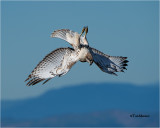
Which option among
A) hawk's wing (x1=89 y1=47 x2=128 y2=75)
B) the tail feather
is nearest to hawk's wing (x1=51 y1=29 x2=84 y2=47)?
hawk's wing (x1=89 y1=47 x2=128 y2=75)

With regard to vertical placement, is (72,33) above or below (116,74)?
A: above

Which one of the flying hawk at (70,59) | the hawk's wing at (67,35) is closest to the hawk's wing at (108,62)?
the flying hawk at (70,59)

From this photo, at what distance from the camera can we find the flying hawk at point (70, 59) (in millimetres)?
16422

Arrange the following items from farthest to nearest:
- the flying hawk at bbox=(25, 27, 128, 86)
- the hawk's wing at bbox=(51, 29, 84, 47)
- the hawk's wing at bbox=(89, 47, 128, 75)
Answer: the hawk's wing at bbox=(89, 47, 128, 75) → the hawk's wing at bbox=(51, 29, 84, 47) → the flying hawk at bbox=(25, 27, 128, 86)

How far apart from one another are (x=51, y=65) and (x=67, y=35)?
4.20 ft

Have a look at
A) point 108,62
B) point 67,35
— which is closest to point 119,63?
point 108,62

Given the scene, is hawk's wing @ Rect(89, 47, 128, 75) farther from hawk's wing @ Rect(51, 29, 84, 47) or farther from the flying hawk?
hawk's wing @ Rect(51, 29, 84, 47)

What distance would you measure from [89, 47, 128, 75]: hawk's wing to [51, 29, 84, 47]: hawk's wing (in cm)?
79

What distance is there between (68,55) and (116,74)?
1.85 meters

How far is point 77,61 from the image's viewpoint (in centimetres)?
1639

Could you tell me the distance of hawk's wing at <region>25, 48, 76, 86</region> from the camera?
16797 millimetres

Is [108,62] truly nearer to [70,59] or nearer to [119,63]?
[119,63]

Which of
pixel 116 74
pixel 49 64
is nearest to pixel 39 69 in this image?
pixel 49 64

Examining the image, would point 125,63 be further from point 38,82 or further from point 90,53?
point 38,82
